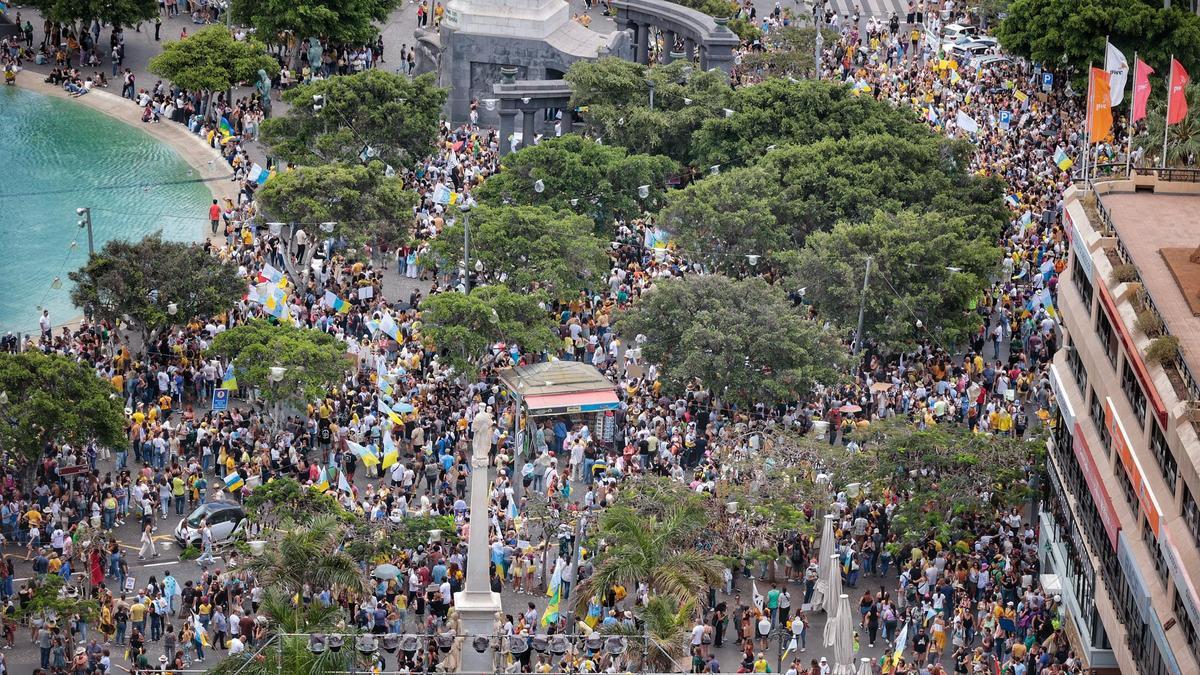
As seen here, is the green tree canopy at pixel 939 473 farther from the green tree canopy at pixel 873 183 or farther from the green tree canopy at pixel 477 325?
the green tree canopy at pixel 873 183

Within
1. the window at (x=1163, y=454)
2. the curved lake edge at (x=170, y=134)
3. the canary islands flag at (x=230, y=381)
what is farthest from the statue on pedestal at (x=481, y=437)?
the curved lake edge at (x=170, y=134)

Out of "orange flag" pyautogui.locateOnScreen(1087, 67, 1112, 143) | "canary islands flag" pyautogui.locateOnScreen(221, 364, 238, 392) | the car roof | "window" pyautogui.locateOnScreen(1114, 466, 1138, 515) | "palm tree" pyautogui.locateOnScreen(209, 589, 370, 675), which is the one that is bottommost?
"palm tree" pyautogui.locateOnScreen(209, 589, 370, 675)

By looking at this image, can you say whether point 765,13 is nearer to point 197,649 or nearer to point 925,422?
point 925,422

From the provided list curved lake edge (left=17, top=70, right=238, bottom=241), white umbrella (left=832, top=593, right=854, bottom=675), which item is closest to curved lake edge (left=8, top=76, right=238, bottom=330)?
curved lake edge (left=17, top=70, right=238, bottom=241)

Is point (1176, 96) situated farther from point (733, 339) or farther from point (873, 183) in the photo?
point (873, 183)

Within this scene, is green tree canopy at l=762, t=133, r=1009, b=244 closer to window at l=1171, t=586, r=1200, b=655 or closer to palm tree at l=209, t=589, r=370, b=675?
window at l=1171, t=586, r=1200, b=655

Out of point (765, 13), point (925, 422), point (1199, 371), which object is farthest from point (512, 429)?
point (765, 13)

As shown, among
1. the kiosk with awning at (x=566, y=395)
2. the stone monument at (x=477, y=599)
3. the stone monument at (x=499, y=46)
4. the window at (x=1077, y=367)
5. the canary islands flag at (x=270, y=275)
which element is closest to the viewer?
the stone monument at (x=477, y=599)
